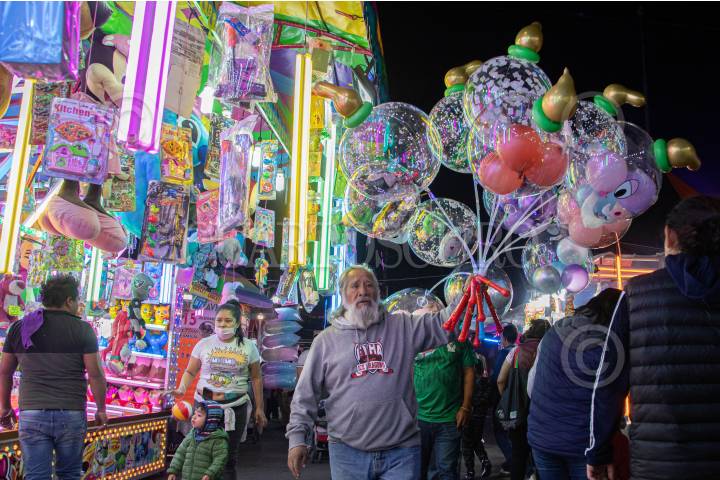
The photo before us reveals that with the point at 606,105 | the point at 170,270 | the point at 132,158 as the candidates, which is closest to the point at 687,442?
the point at 606,105

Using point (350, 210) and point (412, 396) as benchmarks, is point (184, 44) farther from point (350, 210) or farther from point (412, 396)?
point (412, 396)

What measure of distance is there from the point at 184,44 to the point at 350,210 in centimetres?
203

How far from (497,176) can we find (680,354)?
6.69ft

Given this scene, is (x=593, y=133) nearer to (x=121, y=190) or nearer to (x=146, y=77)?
(x=146, y=77)

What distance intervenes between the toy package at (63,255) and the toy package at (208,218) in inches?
54.5

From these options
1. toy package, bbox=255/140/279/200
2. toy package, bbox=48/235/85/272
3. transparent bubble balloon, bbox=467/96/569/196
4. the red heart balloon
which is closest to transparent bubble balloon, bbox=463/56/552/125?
transparent bubble balloon, bbox=467/96/569/196

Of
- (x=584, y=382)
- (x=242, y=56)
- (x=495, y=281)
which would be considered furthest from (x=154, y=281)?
(x=584, y=382)

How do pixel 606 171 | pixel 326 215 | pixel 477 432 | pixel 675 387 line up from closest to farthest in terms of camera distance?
pixel 675 387 → pixel 606 171 → pixel 477 432 → pixel 326 215

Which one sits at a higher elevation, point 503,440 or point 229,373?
point 229,373

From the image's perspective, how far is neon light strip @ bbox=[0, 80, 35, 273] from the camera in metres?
4.36

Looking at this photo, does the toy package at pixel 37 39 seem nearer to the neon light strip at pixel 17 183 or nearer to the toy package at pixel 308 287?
the neon light strip at pixel 17 183

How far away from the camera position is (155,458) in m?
6.37

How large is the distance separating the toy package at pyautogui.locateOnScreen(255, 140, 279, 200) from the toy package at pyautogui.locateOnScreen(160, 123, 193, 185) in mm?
2196

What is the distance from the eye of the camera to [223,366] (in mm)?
4621
